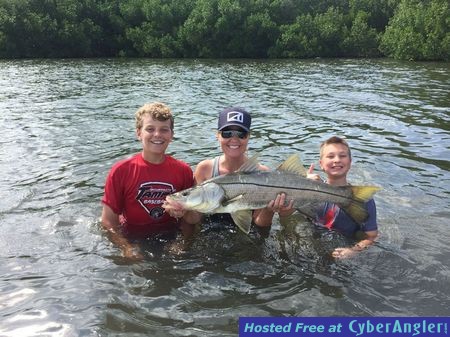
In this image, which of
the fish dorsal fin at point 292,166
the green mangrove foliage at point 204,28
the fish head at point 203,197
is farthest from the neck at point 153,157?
the green mangrove foliage at point 204,28

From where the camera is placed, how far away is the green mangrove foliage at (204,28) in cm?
5684

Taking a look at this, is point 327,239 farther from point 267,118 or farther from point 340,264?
point 267,118

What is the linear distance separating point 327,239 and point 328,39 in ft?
183

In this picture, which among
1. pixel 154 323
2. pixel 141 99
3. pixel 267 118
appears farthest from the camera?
pixel 141 99

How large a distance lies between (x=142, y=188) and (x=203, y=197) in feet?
4.36

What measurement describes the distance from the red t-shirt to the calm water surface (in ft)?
1.14

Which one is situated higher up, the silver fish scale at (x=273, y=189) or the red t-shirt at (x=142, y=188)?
the silver fish scale at (x=273, y=189)

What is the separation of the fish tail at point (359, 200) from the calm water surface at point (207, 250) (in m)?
0.71

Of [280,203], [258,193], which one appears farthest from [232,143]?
[280,203]

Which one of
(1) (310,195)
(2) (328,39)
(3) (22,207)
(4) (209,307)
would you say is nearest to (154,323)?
(4) (209,307)

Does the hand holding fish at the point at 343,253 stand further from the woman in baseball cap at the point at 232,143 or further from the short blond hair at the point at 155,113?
the short blond hair at the point at 155,113

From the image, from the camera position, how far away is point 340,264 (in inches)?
218

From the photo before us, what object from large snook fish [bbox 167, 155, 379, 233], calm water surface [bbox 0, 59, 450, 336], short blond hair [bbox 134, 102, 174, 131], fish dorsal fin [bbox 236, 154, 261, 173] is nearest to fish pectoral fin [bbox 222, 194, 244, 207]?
large snook fish [bbox 167, 155, 379, 233]

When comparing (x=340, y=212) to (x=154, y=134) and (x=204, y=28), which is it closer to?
(x=154, y=134)
